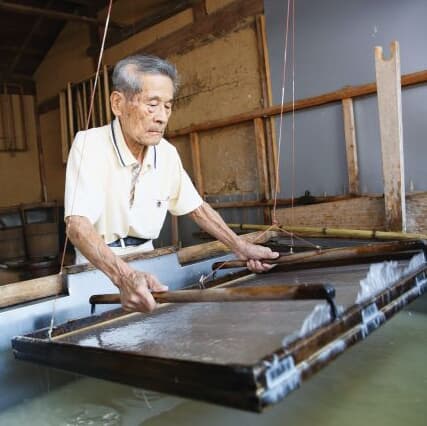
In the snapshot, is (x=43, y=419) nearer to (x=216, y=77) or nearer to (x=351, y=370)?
(x=351, y=370)

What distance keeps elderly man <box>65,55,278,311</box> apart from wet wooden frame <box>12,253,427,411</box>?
0.27 meters

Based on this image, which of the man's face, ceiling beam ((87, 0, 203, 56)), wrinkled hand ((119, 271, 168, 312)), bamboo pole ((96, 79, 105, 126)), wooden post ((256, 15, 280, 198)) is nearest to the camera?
wrinkled hand ((119, 271, 168, 312))

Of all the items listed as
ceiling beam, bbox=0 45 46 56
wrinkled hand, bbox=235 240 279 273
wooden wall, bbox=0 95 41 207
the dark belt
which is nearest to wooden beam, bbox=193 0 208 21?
ceiling beam, bbox=0 45 46 56

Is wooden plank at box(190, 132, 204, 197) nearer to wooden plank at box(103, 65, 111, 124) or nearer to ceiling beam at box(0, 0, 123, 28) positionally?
wooden plank at box(103, 65, 111, 124)

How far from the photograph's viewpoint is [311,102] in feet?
14.2

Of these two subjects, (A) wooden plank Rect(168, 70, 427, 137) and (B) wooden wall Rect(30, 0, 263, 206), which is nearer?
(A) wooden plank Rect(168, 70, 427, 137)

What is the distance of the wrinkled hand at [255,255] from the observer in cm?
206

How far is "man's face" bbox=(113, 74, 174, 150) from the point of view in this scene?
1794mm

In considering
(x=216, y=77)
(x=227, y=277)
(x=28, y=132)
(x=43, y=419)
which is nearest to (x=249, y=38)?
(x=216, y=77)

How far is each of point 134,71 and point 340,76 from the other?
2882mm

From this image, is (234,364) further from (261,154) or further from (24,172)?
(24,172)

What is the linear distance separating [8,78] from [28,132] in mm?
1044

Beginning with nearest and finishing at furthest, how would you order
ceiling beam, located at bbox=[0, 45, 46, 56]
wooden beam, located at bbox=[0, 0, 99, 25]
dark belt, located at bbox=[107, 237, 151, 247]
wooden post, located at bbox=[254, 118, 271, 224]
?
dark belt, located at bbox=[107, 237, 151, 247] → wooden post, located at bbox=[254, 118, 271, 224] → wooden beam, located at bbox=[0, 0, 99, 25] → ceiling beam, located at bbox=[0, 45, 46, 56]

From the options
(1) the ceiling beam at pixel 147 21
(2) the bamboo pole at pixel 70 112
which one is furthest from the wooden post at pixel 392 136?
(2) the bamboo pole at pixel 70 112
